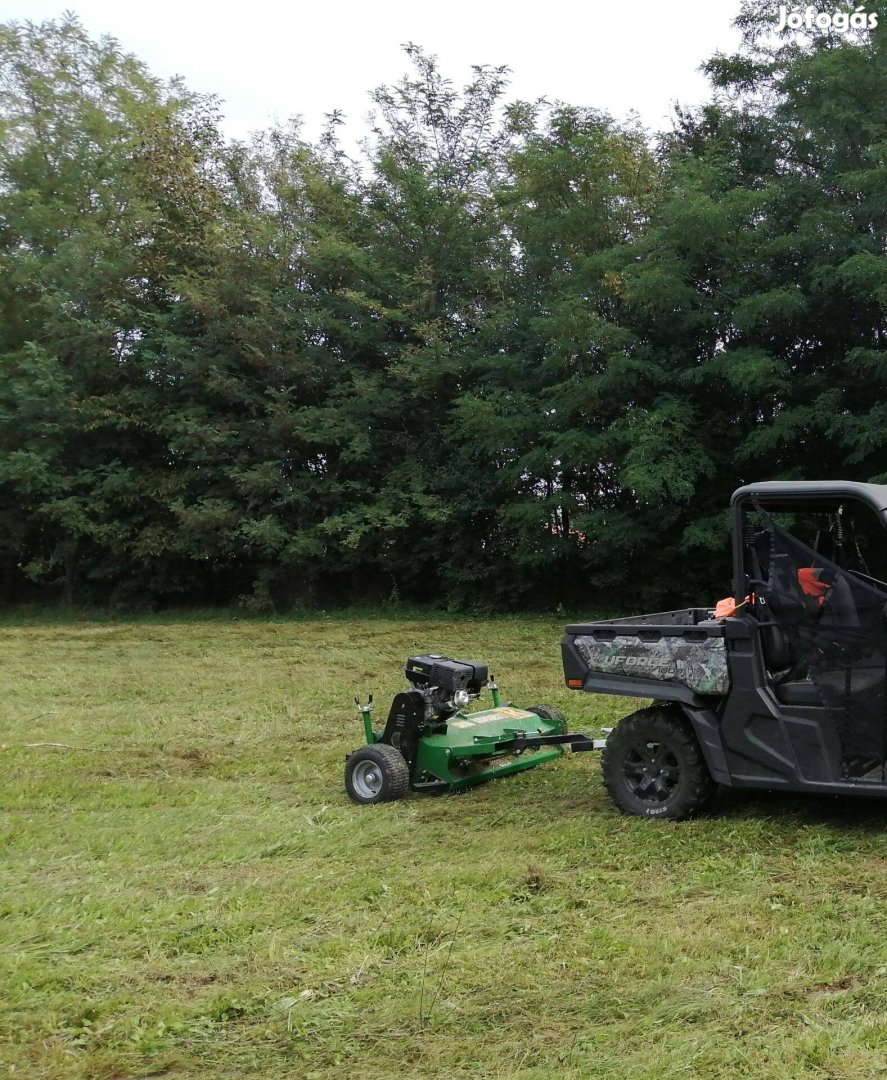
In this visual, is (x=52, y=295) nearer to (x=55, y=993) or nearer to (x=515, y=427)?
(x=515, y=427)

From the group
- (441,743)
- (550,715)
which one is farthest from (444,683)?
(550,715)

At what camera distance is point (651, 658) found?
220 inches

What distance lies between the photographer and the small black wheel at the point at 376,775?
622 cm

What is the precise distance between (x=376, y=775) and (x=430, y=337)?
1375 centimetres

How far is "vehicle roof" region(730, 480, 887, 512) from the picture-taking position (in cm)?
502

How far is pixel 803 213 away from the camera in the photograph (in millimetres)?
15102

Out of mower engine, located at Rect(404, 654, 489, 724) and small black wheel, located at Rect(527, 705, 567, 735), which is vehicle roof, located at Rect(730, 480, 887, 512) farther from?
small black wheel, located at Rect(527, 705, 567, 735)

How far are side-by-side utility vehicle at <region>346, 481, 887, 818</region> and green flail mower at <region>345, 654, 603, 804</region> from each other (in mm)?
50

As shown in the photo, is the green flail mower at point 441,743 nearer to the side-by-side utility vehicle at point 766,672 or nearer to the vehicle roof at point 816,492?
the side-by-side utility vehicle at point 766,672

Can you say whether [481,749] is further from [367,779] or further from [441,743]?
[367,779]

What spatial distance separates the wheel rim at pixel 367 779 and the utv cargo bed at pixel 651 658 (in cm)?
130

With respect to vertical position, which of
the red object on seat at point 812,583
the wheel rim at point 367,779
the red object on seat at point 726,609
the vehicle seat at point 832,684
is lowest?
the wheel rim at point 367,779

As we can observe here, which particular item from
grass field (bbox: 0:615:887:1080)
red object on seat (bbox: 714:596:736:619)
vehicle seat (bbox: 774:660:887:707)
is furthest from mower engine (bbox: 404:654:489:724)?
vehicle seat (bbox: 774:660:887:707)

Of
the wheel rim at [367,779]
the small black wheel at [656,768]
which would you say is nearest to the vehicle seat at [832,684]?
the small black wheel at [656,768]
